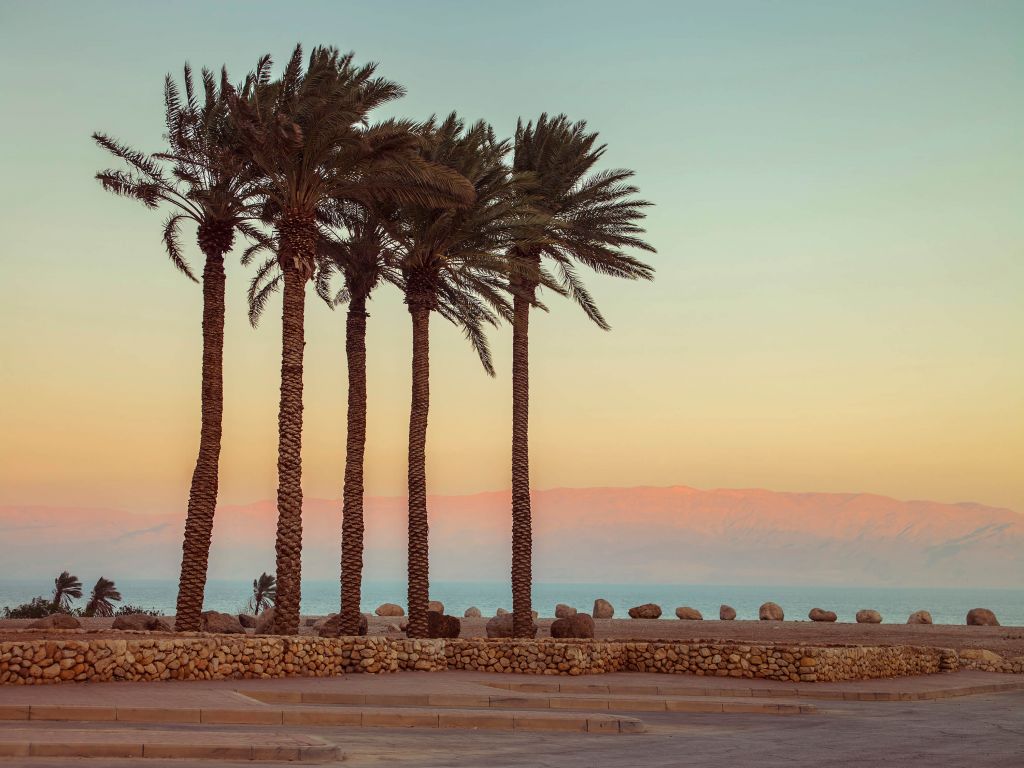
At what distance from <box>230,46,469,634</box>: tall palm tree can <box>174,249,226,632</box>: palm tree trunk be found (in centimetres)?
226

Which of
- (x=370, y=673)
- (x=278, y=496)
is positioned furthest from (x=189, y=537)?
(x=370, y=673)

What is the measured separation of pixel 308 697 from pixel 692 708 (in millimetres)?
6975

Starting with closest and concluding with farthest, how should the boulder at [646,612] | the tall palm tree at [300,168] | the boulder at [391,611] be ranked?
1. the tall palm tree at [300,168]
2. the boulder at [646,612]
3. the boulder at [391,611]

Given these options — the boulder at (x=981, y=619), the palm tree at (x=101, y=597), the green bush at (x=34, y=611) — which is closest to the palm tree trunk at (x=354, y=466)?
the green bush at (x=34, y=611)

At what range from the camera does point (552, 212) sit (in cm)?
3509

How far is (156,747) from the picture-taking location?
1197cm

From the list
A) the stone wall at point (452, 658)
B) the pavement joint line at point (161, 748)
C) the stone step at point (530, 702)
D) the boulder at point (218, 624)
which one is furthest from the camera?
the boulder at point (218, 624)

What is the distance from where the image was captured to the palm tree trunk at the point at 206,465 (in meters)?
28.0

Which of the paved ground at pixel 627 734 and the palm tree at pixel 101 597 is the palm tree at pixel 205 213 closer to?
the paved ground at pixel 627 734

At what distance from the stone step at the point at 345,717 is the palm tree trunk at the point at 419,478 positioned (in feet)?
44.5

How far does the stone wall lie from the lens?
2009 centimetres

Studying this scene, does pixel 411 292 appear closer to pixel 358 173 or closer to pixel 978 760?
pixel 358 173

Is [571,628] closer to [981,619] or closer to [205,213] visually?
[205,213]

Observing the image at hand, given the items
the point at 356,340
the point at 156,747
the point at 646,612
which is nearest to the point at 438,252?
the point at 356,340
